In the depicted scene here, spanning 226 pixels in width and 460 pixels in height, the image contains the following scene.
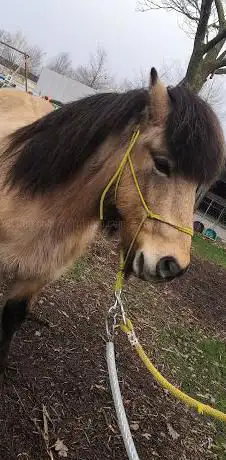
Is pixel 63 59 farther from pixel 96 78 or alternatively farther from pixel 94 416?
pixel 94 416

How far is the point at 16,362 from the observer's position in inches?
149

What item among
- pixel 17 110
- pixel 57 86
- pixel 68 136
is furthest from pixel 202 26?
pixel 57 86

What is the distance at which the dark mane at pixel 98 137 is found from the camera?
2297 millimetres

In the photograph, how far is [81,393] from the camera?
150 inches

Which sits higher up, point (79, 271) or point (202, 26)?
point (202, 26)

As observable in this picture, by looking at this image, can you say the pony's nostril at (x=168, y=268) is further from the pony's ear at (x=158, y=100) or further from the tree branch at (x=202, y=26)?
the tree branch at (x=202, y=26)

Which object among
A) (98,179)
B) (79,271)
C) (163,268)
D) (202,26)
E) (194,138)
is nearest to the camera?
(163,268)

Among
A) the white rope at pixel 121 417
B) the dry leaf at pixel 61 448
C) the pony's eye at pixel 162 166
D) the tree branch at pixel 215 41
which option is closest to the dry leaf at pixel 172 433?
the dry leaf at pixel 61 448

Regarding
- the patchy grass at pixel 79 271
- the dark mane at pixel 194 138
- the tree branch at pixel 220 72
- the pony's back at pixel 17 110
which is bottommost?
the patchy grass at pixel 79 271

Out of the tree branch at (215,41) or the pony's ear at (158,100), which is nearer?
the pony's ear at (158,100)

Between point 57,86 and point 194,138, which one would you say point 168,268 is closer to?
point 194,138

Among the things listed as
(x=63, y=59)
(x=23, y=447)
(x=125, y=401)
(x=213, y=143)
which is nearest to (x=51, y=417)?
(x=23, y=447)

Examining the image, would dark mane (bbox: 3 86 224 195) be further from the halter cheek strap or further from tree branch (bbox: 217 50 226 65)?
tree branch (bbox: 217 50 226 65)

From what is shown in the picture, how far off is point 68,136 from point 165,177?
0.81 metres
